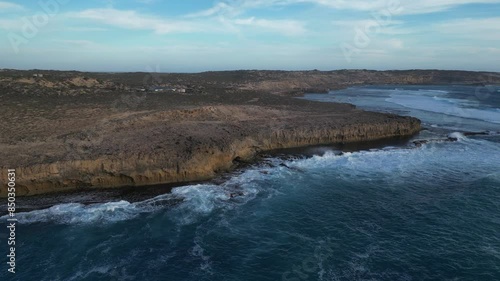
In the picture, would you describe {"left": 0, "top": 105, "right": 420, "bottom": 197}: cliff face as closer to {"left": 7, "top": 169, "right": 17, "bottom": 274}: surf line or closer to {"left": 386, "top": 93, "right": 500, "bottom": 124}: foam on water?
{"left": 7, "top": 169, "right": 17, "bottom": 274}: surf line

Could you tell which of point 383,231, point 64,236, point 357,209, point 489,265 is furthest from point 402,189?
point 64,236

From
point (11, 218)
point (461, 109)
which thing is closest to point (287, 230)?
point (11, 218)

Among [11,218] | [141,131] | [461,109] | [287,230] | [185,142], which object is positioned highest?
[141,131]

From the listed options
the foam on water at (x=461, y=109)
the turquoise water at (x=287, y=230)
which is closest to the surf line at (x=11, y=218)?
the turquoise water at (x=287, y=230)

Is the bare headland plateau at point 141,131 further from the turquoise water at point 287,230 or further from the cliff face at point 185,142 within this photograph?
the turquoise water at point 287,230

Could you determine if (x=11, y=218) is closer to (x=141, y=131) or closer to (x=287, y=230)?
(x=141, y=131)
